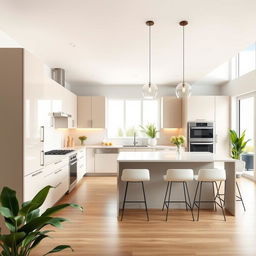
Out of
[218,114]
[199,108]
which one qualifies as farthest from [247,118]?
[199,108]

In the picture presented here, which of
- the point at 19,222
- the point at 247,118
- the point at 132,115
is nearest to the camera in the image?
the point at 19,222

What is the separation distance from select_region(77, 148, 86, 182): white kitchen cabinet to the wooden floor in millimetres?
1581

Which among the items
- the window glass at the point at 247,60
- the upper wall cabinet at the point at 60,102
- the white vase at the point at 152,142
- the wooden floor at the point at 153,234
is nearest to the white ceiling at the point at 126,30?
the upper wall cabinet at the point at 60,102

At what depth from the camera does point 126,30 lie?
348 centimetres

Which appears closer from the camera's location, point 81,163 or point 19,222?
point 19,222

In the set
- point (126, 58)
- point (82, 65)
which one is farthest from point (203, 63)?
point (82, 65)

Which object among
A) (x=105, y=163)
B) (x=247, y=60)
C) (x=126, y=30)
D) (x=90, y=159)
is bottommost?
(x=105, y=163)

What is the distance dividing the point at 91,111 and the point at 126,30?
12.6 feet

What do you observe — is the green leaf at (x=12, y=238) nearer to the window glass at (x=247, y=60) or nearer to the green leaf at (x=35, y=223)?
the green leaf at (x=35, y=223)

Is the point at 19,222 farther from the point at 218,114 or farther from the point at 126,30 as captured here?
the point at 218,114

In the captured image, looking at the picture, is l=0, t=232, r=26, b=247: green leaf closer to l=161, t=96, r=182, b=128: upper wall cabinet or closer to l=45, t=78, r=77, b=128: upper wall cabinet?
l=45, t=78, r=77, b=128: upper wall cabinet

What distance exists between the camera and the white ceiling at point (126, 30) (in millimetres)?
2803

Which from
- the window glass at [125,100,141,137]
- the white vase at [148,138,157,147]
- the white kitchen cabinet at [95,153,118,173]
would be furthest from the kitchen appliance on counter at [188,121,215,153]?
the white kitchen cabinet at [95,153,118,173]

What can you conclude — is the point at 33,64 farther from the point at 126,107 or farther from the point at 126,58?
the point at 126,107
